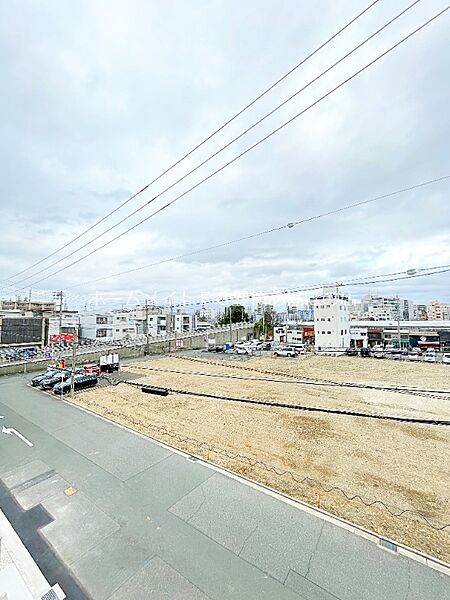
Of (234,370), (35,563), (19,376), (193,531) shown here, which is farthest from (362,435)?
(19,376)

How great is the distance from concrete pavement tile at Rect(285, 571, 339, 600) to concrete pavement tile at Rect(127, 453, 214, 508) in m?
2.70

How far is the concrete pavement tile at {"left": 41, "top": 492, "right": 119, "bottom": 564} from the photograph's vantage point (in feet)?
15.6

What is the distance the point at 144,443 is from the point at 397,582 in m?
6.80

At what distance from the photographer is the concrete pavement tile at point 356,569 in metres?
3.90

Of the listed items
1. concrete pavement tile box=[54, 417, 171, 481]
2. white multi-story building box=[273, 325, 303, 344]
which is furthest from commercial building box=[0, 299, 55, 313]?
concrete pavement tile box=[54, 417, 171, 481]

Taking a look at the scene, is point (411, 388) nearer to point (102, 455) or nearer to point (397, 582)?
point (397, 582)

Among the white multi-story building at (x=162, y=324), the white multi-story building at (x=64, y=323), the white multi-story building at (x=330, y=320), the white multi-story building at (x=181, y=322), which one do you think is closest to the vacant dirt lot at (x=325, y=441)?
the white multi-story building at (x=330, y=320)

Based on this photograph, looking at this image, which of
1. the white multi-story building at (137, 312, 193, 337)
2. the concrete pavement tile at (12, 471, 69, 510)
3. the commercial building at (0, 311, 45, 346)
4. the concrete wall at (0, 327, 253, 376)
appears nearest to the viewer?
the concrete pavement tile at (12, 471, 69, 510)

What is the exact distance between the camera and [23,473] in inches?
284

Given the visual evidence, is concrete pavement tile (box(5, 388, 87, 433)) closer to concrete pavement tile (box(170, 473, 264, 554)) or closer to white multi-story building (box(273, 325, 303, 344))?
concrete pavement tile (box(170, 473, 264, 554))

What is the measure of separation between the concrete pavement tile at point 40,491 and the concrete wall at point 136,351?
18.1 metres

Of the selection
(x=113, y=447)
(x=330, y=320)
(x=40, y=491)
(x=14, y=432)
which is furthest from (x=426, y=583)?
(x=330, y=320)

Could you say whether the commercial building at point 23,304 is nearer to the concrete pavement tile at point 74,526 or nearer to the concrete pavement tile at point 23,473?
the concrete pavement tile at point 23,473

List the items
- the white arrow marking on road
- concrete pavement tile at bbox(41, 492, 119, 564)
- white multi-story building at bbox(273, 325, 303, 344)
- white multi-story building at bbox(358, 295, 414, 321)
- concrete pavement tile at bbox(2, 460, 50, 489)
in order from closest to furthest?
1. concrete pavement tile at bbox(41, 492, 119, 564)
2. concrete pavement tile at bbox(2, 460, 50, 489)
3. the white arrow marking on road
4. white multi-story building at bbox(273, 325, 303, 344)
5. white multi-story building at bbox(358, 295, 414, 321)
